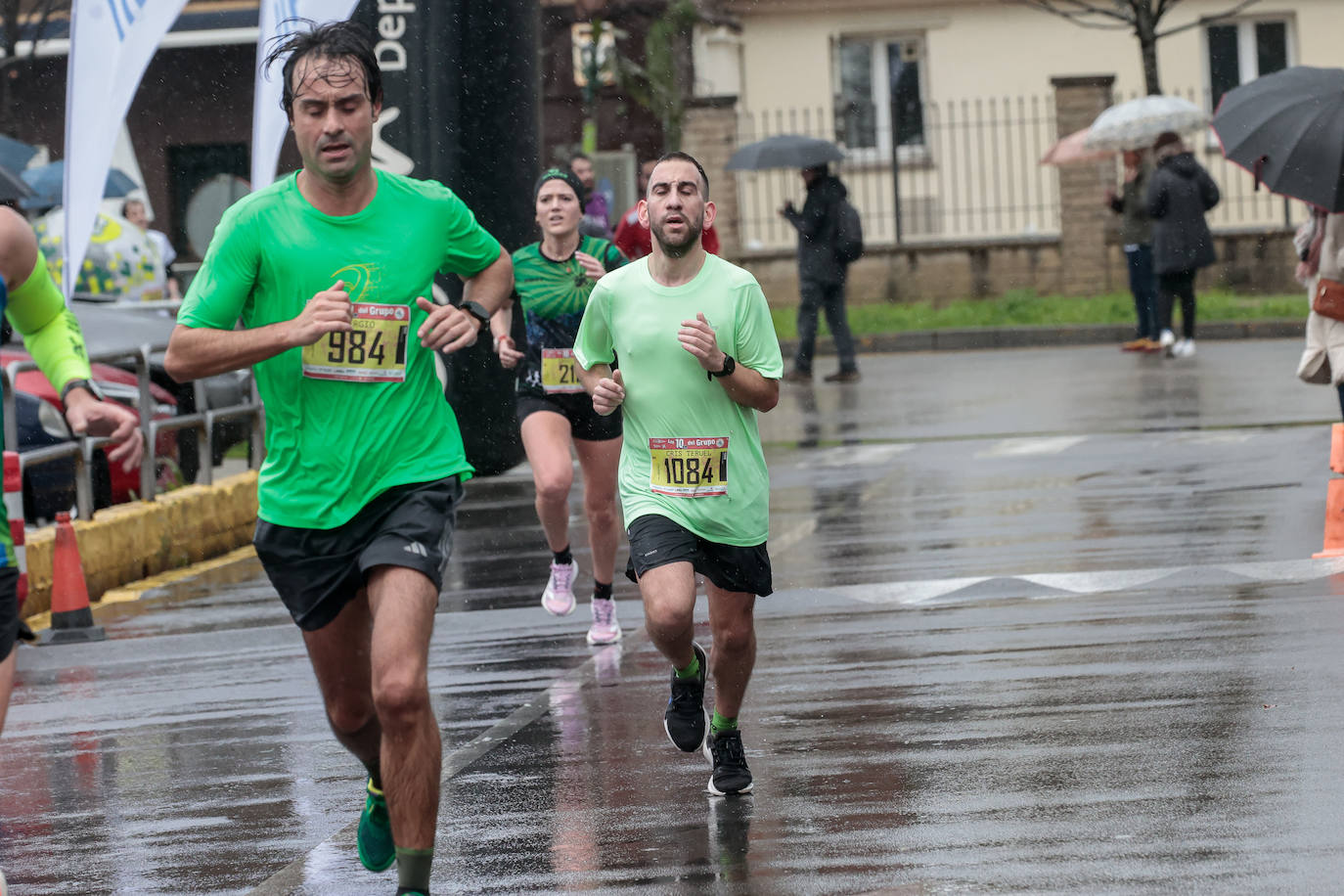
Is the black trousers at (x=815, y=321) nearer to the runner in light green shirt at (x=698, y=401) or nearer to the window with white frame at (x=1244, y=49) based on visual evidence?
the window with white frame at (x=1244, y=49)

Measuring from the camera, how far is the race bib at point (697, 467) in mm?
6035

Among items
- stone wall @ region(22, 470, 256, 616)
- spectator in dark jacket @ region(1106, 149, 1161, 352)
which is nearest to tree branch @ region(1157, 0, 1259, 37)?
spectator in dark jacket @ region(1106, 149, 1161, 352)

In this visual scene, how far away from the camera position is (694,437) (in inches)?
238

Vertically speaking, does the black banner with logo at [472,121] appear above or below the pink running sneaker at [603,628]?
above

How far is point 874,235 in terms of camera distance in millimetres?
30016

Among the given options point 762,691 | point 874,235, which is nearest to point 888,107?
point 874,235

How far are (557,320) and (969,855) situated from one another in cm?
423

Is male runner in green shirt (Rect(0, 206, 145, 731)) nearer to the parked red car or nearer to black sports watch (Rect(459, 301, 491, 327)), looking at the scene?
black sports watch (Rect(459, 301, 491, 327))

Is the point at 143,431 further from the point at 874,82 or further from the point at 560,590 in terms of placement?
the point at 874,82

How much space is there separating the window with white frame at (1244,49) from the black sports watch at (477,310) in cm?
2819

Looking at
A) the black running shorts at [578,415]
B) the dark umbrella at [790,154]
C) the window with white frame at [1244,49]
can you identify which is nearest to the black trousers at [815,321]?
the dark umbrella at [790,154]

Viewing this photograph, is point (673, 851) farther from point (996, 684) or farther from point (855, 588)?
point (855, 588)

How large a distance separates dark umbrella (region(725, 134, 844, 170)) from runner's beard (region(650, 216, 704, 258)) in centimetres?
1622

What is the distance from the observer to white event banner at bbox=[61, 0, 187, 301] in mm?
12617
